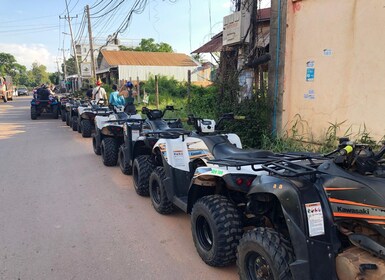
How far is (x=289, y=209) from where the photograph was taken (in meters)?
2.16

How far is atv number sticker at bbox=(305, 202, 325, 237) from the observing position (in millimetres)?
2055

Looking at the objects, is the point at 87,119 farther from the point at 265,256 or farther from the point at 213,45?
the point at 265,256

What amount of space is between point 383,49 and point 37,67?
465ft

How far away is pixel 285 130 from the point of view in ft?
21.2

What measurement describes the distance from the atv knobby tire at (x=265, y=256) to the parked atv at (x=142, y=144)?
8.18 feet

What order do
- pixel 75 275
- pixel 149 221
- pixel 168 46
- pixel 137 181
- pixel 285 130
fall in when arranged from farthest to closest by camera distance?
pixel 168 46
pixel 285 130
pixel 137 181
pixel 149 221
pixel 75 275

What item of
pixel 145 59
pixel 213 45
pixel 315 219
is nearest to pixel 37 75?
pixel 145 59

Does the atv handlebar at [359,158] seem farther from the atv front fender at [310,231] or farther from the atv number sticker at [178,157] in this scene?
the atv number sticker at [178,157]

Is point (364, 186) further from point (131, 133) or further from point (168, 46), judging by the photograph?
point (168, 46)

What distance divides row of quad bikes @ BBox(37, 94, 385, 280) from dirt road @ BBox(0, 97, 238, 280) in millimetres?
404

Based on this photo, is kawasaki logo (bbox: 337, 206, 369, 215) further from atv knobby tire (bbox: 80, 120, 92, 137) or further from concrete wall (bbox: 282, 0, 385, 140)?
atv knobby tire (bbox: 80, 120, 92, 137)

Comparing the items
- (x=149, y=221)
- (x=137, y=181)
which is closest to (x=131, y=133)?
(x=137, y=181)

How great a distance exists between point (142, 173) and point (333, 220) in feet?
11.1

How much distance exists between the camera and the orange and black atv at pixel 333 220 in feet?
6.35
